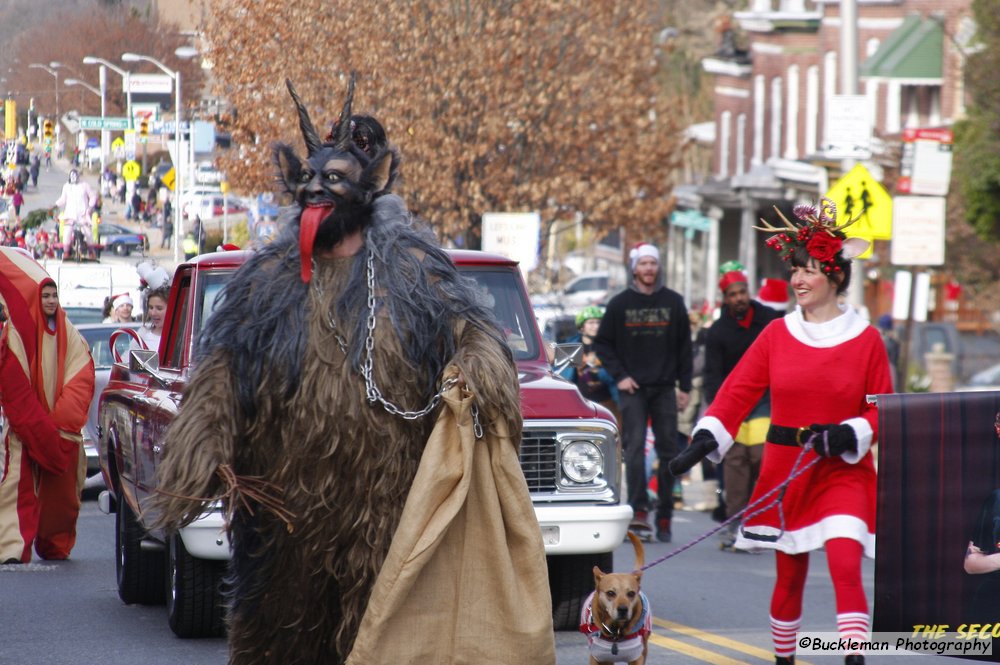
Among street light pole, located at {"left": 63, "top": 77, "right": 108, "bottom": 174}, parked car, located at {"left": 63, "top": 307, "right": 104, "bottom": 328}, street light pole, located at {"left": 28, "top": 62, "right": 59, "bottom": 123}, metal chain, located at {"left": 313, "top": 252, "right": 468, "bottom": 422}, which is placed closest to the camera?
metal chain, located at {"left": 313, "top": 252, "right": 468, "bottom": 422}

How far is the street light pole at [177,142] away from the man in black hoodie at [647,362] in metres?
4.03

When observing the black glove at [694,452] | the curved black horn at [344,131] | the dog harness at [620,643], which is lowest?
the dog harness at [620,643]

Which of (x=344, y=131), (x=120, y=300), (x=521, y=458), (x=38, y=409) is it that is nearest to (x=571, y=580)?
(x=521, y=458)

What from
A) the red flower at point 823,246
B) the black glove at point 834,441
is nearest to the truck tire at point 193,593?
the black glove at point 834,441

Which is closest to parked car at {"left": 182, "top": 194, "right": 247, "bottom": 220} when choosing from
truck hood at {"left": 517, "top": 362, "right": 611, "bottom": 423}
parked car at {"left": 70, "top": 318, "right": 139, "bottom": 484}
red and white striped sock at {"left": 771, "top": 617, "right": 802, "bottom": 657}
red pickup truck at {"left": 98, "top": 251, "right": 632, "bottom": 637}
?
parked car at {"left": 70, "top": 318, "right": 139, "bottom": 484}

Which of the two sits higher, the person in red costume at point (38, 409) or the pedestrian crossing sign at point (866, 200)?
the pedestrian crossing sign at point (866, 200)

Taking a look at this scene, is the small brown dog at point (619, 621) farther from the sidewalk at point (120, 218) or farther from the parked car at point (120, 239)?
the parked car at point (120, 239)

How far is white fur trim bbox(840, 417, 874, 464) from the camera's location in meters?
6.09

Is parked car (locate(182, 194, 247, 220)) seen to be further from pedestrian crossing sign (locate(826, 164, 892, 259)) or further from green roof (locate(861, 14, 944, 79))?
green roof (locate(861, 14, 944, 79))

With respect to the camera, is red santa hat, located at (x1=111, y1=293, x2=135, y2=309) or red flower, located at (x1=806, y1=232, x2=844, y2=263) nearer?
red flower, located at (x1=806, y1=232, x2=844, y2=263)

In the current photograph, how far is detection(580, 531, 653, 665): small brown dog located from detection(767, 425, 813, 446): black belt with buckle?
2.84 feet

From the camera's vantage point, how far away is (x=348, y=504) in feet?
15.1

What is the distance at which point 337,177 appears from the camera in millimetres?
4785

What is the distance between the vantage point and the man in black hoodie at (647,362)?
11.8 meters
